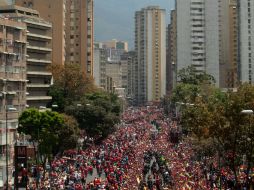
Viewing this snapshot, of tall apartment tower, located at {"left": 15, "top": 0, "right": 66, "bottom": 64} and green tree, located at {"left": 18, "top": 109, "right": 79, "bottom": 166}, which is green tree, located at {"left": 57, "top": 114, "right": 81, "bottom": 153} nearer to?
green tree, located at {"left": 18, "top": 109, "right": 79, "bottom": 166}

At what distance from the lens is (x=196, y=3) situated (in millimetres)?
170375

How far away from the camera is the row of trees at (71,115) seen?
5384 cm

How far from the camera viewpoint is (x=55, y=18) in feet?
346

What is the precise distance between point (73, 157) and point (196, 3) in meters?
113

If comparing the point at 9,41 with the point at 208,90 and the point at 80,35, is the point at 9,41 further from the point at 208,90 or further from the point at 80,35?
the point at 80,35

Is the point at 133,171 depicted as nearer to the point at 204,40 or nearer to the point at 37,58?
the point at 37,58

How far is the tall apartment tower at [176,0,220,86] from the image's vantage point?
543ft

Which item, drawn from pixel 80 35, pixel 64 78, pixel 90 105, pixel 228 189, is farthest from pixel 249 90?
pixel 80 35

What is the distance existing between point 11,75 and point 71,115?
70.6 feet

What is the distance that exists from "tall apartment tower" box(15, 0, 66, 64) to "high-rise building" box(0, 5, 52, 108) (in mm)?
15815

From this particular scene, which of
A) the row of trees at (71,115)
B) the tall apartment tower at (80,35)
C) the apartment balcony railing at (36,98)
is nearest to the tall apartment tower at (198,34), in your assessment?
the tall apartment tower at (80,35)

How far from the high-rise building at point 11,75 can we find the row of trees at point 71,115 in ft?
6.04

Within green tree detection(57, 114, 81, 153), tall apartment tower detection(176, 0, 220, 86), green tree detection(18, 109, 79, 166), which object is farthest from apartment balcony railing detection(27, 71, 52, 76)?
tall apartment tower detection(176, 0, 220, 86)

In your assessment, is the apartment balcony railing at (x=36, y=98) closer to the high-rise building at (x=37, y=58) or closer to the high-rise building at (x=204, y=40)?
the high-rise building at (x=37, y=58)
